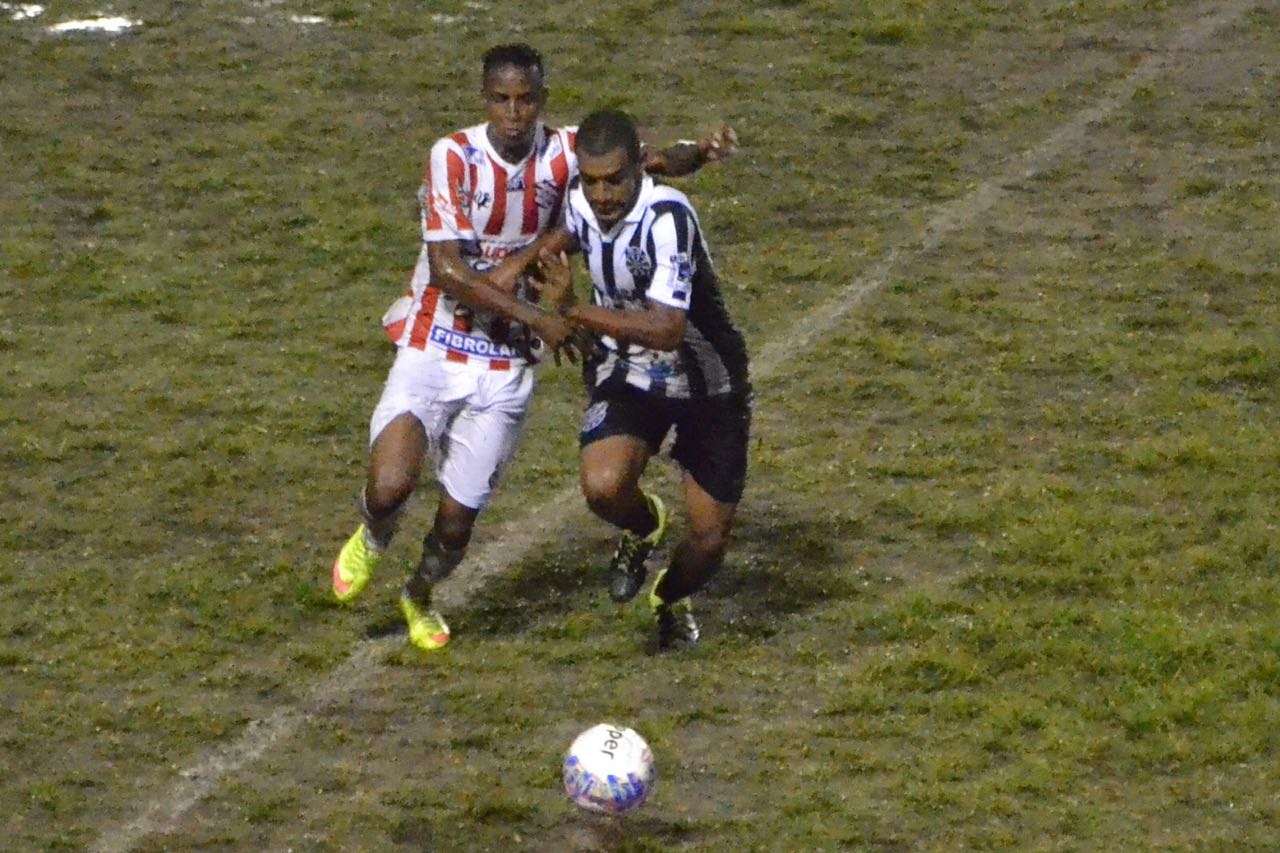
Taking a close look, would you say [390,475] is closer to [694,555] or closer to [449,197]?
[449,197]

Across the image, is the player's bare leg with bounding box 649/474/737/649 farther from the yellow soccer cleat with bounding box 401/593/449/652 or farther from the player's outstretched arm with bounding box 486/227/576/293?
the player's outstretched arm with bounding box 486/227/576/293

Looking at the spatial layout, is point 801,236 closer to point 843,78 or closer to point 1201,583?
point 843,78

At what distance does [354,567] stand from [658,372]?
1.54 m

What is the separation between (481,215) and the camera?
25.7 ft

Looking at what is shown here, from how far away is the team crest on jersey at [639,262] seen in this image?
747cm

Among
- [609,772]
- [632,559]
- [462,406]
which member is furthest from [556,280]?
[609,772]

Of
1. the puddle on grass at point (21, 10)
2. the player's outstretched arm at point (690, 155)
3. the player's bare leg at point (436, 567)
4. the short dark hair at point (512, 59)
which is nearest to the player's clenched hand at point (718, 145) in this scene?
the player's outstretched arm at point (690, 155)

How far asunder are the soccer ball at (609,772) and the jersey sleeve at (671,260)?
1.69 meters

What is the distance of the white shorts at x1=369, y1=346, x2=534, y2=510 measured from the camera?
7.94 metres

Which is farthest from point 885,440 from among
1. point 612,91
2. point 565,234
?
point 612,91

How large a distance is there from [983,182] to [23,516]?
22.0 ft

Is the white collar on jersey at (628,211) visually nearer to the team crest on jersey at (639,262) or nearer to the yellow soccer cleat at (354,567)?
the team crest on jersey at (639,262)

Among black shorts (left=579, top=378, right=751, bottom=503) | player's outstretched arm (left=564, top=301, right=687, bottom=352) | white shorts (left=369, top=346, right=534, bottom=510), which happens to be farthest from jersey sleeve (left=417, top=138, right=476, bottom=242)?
black shorts (left=579, top=378, right=751, bottom=503)

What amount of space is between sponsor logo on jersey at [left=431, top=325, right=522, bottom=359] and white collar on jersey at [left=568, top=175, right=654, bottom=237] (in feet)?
2.29
